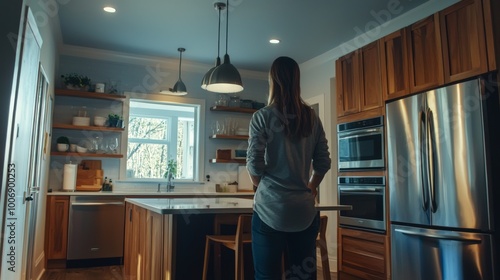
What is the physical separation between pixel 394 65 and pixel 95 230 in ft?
11.4

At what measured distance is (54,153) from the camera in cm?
442

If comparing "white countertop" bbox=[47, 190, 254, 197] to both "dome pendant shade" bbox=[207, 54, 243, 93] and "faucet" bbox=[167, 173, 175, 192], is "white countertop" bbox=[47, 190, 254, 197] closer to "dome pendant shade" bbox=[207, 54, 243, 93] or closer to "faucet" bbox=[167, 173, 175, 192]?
"faucet" bbox=[167, 173, 175, 192]

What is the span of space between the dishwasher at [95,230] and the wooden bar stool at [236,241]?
7.61 ft

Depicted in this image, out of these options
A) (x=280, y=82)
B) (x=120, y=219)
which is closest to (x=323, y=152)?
(x=280, y=82)

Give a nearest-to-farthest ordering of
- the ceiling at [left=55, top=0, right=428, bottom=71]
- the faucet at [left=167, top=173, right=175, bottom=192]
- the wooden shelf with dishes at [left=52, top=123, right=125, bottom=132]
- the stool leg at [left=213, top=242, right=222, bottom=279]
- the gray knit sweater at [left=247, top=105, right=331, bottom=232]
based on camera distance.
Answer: the gray knit sweater at [left=247, top=105, right=331, bottom=232] → the stool leg at [left=213, top=242, right=222, bottom=279] → the ceiling at [left=55, top=0, right=428, bottom=71] → the wooden shelf with dishes at [left=52, top=123, right=125, bottom=132] → the faucet at [left=167, top=173, right=175, bottom=192]

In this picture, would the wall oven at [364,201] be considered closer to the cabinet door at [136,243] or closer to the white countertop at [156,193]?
the white countertop at [156,193]

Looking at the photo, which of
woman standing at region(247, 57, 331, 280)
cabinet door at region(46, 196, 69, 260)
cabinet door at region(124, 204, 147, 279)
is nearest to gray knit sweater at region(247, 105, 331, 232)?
woman standing at region(247, 57, 331, 280)

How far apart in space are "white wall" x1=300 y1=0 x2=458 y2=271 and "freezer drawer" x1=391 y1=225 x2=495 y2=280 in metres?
1.56

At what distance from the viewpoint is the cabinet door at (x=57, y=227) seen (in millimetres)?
4051

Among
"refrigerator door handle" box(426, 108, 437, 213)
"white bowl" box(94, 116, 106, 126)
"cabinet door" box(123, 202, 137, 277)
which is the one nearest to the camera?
"refrigerator door handle" box(426, 108, 437, 213)

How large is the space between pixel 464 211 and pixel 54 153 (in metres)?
4.16

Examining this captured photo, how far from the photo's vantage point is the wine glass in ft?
15.8

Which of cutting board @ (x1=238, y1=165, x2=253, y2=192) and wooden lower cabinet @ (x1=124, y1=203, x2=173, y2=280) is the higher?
cutting board @ (x1=238, y1=165, x2=253, y2=192)

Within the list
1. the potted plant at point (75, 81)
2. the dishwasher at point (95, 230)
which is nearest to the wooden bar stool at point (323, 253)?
the dishwasher at point (95, 230)
